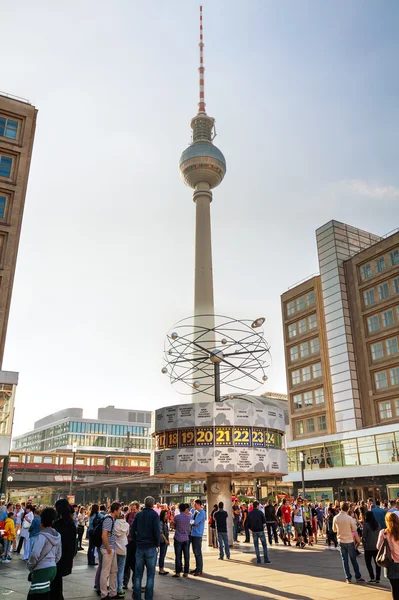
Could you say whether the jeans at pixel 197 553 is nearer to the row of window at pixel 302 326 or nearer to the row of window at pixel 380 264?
the row of window at pixel 380 264

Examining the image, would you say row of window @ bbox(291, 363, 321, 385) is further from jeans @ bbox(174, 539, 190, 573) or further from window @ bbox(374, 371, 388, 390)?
jeans @ bbox(174, 539, 190, 573)

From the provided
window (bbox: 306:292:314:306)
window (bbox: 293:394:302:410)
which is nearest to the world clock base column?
window (bbox: 293:394:302:410)

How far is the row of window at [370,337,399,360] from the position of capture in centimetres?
4809

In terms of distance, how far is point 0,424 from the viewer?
1549 inches

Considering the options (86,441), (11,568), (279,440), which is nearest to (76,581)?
(11,568)

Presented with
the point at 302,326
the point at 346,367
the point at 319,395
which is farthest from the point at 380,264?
the point at 319,395

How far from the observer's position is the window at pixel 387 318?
48.9m

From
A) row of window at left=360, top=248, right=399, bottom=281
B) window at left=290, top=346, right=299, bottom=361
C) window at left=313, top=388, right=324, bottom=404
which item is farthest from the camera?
window at left=290, top=346, right=299, bottom=361

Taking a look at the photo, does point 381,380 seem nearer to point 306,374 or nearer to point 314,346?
point 314,346

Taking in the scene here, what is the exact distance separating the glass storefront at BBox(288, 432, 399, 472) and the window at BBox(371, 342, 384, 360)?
839 centimetres

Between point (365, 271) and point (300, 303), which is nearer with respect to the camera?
point (365, 271)

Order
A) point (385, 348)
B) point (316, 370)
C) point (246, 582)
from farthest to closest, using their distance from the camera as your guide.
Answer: point (316, 370), point (385, 348), point (246, 582)

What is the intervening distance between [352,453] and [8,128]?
4577 centimetres

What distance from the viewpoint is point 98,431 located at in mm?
137250
